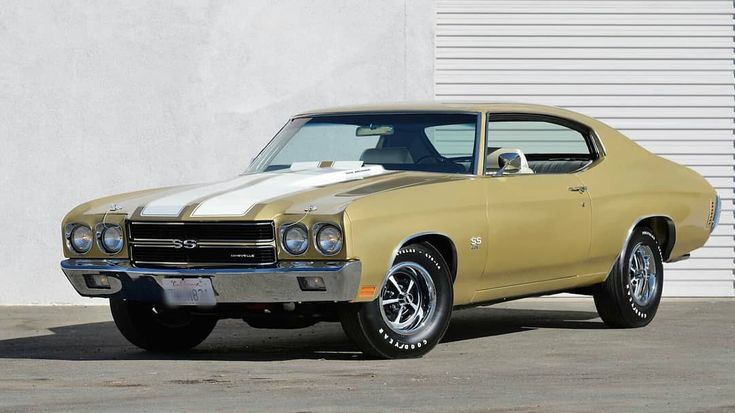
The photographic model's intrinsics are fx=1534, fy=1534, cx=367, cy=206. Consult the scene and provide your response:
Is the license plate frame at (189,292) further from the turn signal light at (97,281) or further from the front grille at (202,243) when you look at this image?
the turn signal light at (97,281)

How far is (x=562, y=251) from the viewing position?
9.23 m

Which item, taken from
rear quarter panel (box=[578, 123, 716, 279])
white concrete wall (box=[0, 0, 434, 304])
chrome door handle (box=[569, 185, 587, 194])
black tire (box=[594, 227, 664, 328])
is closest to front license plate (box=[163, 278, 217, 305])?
chrome door handle (box=[569, 185, 587, 194])

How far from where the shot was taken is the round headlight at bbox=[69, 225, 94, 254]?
838 centimetres

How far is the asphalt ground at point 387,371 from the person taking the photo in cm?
655

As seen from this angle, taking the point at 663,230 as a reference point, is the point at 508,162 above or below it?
above

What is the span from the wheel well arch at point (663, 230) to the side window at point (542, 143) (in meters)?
0.61

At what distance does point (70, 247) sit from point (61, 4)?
16.7ft

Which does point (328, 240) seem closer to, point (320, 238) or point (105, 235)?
point (320, 238)

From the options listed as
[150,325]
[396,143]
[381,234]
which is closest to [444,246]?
[381,234]

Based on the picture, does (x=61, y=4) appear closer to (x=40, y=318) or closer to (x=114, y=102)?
(x=114, y=102)

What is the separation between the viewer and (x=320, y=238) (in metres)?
7.70

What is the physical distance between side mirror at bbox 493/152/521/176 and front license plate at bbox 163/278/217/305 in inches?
78.7

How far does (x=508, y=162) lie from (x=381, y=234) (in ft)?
4.61

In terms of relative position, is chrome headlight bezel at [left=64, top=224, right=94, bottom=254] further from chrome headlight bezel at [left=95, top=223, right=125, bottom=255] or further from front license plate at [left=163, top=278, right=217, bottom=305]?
front license plate at [left=163, top=278, right=217, bottom=305]
